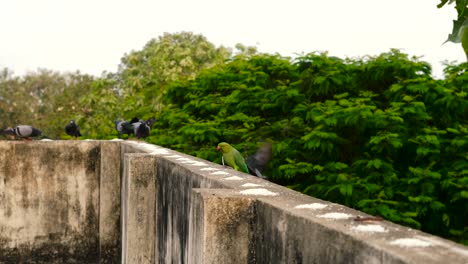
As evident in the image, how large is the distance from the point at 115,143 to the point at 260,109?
493cm

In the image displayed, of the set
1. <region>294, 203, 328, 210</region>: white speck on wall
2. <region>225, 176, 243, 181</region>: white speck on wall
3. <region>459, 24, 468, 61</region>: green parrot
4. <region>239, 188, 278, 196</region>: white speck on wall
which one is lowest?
<region>225, 176, 243, 181</region>: white speck on wall

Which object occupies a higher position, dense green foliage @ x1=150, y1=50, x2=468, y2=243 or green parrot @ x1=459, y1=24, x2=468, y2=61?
green parrot @ x1=459, y1=24, x2=468, y2=61

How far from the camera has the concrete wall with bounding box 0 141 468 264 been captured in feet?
7.86

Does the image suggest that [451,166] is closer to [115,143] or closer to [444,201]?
[444,201]

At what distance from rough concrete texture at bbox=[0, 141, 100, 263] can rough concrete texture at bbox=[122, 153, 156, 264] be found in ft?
10.8

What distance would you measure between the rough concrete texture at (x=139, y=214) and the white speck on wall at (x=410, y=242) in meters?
4.40

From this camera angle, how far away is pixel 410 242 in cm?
217

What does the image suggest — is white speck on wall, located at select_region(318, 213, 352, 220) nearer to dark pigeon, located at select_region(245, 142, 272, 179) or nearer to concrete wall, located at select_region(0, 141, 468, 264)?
concrete wall, located at select_region(0, 141, 468, 264)

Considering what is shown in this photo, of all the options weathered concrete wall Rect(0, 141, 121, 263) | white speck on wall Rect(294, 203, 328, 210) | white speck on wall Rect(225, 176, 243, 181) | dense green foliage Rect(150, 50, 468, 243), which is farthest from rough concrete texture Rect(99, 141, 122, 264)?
white speck on wall Rect(294, 203, 328, 210)

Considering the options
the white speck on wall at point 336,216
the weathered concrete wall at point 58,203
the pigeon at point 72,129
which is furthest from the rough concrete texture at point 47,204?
the white speck on wall at point 336,216

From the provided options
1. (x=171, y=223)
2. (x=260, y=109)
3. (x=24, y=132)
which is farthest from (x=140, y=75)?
(x=171, y=223)

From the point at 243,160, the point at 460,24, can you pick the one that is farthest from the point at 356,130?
the point at 460,24

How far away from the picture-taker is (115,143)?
31.6 feet

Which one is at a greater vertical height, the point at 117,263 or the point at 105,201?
the point at 105,201
